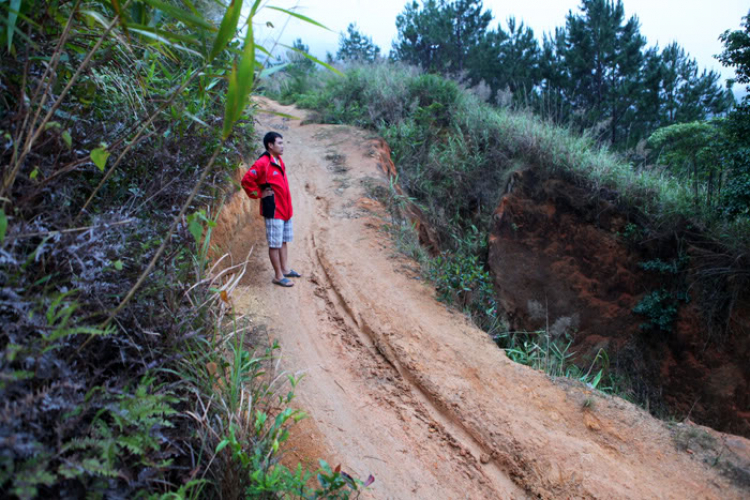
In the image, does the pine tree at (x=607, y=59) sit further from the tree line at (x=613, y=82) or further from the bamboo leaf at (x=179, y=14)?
the bamboo leaf at (x=179, y=14)

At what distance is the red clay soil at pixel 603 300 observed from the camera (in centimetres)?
609

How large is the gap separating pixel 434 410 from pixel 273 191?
262cm

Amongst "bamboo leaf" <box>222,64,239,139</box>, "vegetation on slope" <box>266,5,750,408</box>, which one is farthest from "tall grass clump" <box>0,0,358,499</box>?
"vegetation on slope" <box>266,5,750,408</box>

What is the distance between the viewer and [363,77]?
12.1 meters

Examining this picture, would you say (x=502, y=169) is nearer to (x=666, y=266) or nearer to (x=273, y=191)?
(x=666, y=266)

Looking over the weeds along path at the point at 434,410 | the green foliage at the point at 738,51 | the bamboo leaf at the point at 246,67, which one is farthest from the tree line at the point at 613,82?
the bamboo leaf at the point at 246,67

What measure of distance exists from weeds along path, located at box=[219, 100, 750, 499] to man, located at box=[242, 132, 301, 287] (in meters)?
0.46

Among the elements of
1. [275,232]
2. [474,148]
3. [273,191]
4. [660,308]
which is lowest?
[660,308]

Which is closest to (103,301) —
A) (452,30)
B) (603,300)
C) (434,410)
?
(434,410)

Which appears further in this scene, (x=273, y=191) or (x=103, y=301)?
(x=273, y=191)

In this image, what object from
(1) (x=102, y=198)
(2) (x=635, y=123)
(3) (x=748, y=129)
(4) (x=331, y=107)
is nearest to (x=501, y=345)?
(3) (x=748, y=129)

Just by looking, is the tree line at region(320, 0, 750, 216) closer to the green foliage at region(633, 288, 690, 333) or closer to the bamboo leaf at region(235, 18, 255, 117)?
the green foliage at region(633, 288, 690, 333)

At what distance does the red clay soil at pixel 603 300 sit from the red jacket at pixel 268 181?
15.2 feet

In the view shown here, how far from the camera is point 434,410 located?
3.18 m
